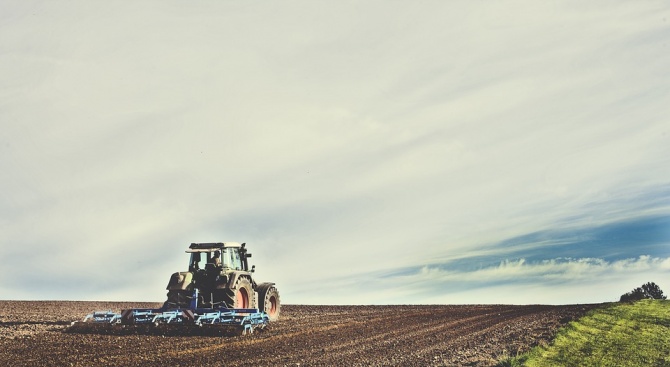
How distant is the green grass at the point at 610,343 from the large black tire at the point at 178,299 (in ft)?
43.0

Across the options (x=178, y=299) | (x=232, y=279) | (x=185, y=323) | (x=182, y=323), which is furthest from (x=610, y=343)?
(x=178, y=299)

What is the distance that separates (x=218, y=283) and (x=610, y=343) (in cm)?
1410

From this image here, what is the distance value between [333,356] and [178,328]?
728 cm

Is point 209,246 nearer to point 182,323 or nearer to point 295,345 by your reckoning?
point 182,323

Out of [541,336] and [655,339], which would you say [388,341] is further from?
[655,339]

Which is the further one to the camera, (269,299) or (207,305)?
(269,299)

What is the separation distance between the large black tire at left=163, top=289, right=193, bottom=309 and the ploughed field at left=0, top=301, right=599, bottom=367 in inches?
138

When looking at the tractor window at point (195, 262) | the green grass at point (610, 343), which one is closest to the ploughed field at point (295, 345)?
the green grass at point (610, 343)

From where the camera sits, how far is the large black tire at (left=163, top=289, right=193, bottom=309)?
22.5m

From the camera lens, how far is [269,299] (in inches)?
971

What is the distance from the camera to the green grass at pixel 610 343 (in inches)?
584

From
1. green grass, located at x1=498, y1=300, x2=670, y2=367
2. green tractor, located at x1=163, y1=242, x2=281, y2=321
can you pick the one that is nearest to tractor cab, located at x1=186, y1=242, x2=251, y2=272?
green tractor, located at x1=163, y1=242, x2=281, y2=321

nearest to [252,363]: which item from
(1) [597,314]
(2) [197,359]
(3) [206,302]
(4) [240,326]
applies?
(2) [197,359]

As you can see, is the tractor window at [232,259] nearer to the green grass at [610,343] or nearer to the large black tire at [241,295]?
the large black tire at [241,295]
